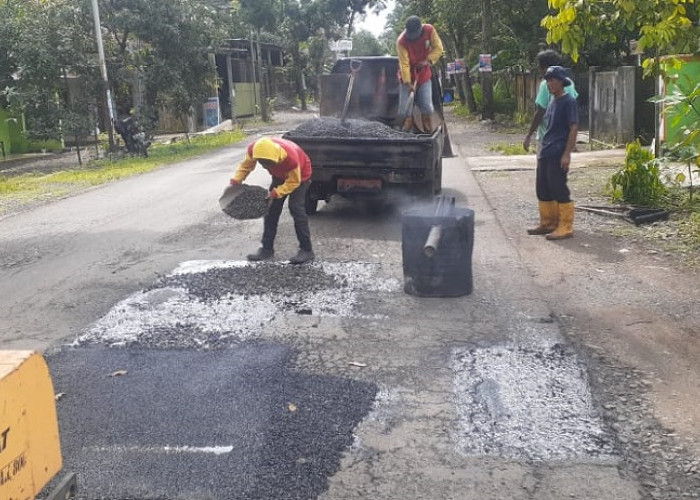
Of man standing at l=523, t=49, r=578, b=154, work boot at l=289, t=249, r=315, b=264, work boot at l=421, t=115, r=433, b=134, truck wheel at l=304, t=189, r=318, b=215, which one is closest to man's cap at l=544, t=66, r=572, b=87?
man standing at l=523, t=49, r=578, b=154

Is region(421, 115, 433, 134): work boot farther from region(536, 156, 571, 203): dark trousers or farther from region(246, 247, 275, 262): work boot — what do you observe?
region(246, 247, 275, 262): work boot

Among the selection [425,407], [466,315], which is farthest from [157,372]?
[466,315]

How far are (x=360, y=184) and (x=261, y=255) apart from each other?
87.2 inches

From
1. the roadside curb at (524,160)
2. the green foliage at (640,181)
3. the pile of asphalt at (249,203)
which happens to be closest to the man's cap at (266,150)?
the pile of asphalt at (249,203)

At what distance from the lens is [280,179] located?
25.1 feet

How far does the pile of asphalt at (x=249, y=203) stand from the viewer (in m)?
7.76

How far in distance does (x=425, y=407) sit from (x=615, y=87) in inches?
601

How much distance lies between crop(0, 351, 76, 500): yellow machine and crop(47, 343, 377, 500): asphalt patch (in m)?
1.04

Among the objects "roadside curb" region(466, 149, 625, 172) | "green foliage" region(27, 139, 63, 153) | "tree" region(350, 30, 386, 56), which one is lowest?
"roadside curb" region(466, 149, 625, 172)

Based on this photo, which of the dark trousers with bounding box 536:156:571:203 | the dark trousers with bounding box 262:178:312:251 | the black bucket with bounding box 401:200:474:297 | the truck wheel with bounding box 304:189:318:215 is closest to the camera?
the black bucket with bounding box 401:200:474:297

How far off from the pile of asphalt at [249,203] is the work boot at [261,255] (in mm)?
372

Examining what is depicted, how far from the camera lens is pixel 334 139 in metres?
9.35

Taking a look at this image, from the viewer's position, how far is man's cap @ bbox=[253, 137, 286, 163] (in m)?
7.15

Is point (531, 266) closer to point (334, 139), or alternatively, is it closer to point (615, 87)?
point (334, 139)
